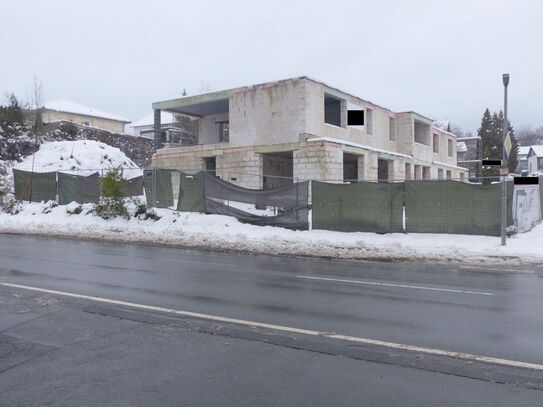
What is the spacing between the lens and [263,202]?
808 inches

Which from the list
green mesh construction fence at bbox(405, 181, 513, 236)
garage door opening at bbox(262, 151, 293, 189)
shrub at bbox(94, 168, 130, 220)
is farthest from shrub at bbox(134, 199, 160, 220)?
green mesh construction fence at bbox(405, 181, 513, 236)

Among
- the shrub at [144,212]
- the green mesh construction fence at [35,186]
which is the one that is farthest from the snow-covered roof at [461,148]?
the green mesh construction fence at [35,186]

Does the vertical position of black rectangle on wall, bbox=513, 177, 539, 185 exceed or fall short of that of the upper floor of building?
it falls short

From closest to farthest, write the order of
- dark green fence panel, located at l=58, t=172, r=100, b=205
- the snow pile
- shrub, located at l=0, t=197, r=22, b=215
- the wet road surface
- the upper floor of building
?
the wet road surface → dark green fence panel, located at l=58, t=172, r=100, b=205 → shrub, located at l=0, t=197, r=22, b=215 → the upper floor of building → the snow pile

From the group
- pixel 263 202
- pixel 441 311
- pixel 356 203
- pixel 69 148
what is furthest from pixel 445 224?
pixel 69 148

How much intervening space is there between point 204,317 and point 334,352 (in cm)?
214

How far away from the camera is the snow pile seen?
113 ft

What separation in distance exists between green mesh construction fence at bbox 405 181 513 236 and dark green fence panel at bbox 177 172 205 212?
8734 millimetres

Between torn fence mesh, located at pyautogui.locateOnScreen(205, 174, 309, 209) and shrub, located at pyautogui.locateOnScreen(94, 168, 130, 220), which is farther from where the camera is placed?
shrub, located at pyautogui.locateOnScreen(94, 168, 130, 220)

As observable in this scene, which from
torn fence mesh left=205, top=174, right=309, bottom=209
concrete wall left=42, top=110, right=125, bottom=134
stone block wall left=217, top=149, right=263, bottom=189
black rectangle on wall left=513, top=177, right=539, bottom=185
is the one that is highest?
concrete wall left=42, top=110, right=125, bottom=134

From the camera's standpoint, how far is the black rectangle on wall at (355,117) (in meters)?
32.1

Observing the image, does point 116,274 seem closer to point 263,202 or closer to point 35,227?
point 263,202

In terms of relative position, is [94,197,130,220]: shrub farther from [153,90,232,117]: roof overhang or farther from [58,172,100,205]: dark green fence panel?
[153,90,232,117]: roof overhang

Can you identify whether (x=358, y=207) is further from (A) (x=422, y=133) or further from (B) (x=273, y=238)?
(A) (x=422, y=133)
